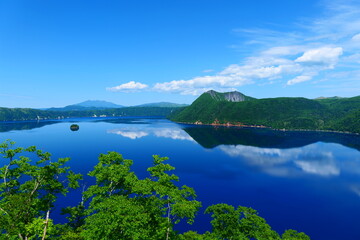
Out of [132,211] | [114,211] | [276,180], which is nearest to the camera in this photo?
[132,211]

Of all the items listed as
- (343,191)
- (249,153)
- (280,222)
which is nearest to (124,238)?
(280,222)

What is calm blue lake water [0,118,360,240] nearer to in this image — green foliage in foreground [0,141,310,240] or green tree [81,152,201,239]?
green foliage in foreground [0,141,310,240]

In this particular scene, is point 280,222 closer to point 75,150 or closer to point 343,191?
point 343,191

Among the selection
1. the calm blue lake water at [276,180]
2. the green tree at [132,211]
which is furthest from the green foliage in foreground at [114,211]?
the calm blue lake water at [276,180]

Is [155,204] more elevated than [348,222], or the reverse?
[155,204]

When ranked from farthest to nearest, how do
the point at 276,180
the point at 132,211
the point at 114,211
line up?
1. the point at 276,180
2. the point at 114,211
3. the point at 132,211

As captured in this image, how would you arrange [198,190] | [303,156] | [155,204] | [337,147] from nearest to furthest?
[155,204] < [198,190] < [303,156] < [337,147]

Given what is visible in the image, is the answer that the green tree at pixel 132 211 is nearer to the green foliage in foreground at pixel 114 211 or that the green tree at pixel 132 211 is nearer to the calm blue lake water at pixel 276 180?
the green foliage in foreground at pixel 114 211

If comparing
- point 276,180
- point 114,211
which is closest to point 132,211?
point 114,211

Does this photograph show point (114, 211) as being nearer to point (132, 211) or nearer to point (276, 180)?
point (132, 211)

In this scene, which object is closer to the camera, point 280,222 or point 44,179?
point 44,179

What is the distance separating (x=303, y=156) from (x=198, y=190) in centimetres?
10377

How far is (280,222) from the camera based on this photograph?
6006 cm

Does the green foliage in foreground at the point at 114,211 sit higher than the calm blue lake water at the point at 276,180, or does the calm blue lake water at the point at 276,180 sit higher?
the green foliage in foreground at the point at 114,211
